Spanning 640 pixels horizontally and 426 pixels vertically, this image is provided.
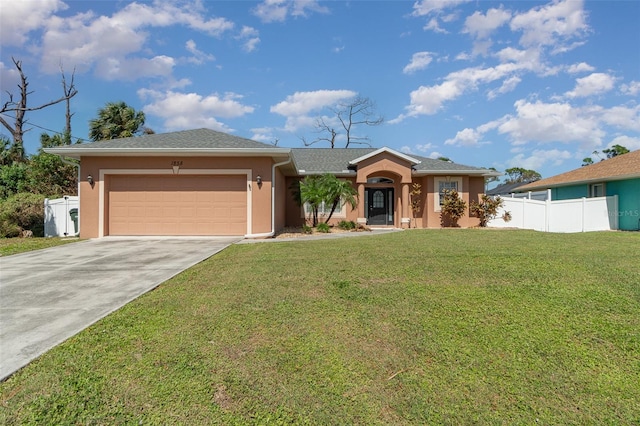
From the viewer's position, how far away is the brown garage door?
1231 cm

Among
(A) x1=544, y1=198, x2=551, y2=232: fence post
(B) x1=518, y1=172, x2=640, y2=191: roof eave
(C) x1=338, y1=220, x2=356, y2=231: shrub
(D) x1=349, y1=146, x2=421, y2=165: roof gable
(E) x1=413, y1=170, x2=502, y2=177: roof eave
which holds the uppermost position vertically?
(D) x1=349, y1=146, x2=421, y2=165: roof gable

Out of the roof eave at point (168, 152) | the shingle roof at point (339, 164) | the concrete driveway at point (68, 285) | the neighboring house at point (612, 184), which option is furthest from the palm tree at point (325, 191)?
the neighboring house at point (612, 184)

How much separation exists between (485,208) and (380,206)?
18.2ft

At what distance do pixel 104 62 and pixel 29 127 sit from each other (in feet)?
29.2

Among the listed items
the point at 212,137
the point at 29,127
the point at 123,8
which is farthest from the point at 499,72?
the point at 29,127

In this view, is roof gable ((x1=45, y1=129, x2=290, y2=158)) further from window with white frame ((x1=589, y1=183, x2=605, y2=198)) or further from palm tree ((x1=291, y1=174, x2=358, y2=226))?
window with white frame ((x1=589, y1=183, x2=605, y2=198))

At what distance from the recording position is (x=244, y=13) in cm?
1204

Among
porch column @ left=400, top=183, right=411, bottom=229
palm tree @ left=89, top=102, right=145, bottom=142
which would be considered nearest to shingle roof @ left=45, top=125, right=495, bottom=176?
porch column @ left=400, top=183, right=411, bottom=229

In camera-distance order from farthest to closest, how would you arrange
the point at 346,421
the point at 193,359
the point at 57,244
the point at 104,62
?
1. the point at 104,62
2. the point at 57,244
3. the point at 193,359
4. the point at 346,421

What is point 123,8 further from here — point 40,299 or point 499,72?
point 499,72

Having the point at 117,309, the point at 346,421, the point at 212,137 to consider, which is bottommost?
the point at 346,421

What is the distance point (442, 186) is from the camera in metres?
→ 17.8

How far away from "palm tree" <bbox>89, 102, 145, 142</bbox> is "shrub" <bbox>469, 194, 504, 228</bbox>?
2234 cm

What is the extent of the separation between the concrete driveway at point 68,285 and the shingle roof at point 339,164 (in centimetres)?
896
